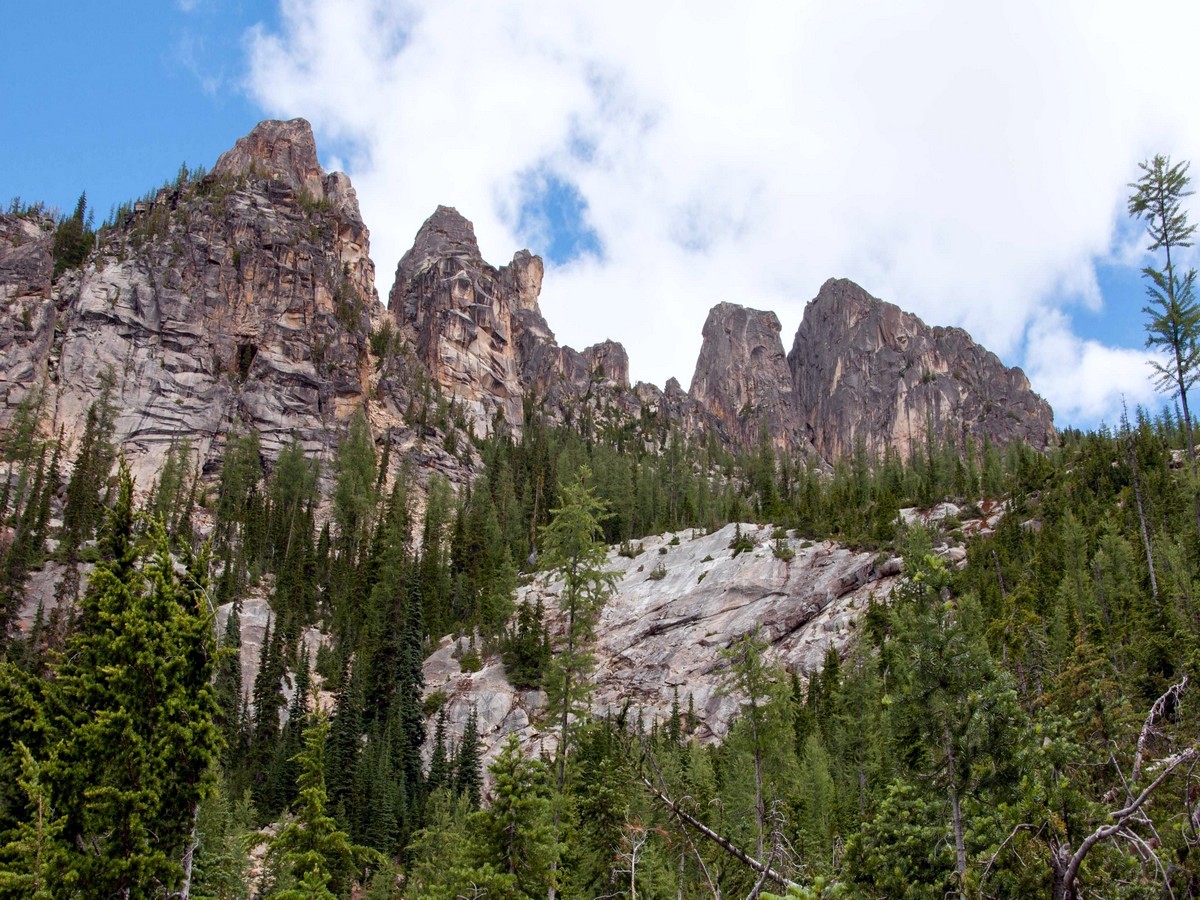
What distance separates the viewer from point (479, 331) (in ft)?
490

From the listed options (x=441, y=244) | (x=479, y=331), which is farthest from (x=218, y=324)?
(x=441, y=244)

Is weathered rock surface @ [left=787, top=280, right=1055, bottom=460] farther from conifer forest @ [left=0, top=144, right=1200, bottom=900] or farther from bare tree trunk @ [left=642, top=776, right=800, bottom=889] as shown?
bare tree trunk @ [left=642, top=776, right=800, bottom=889]

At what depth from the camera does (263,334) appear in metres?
113

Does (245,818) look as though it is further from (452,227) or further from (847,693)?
(452,227)

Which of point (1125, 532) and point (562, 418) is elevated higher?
point (562, 418)

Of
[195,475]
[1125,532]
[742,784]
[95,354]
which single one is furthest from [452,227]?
[742,784]

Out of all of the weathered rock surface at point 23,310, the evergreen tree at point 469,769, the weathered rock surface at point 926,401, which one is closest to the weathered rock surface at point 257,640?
the evergreen tree at point 469,769

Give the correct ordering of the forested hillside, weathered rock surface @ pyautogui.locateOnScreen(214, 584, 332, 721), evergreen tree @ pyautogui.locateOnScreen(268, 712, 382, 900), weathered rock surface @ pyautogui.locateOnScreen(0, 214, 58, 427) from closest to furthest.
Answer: the forested hillside < evergreen tree @ pyautogui.locateOnScreen(268, 712, 382, 900) < weathered rock surface @ pyautogui.locateOnScreen(214, 584, 332, 721) < weathered rock surface @ pyautogui.locateOnScreen(0, 214, 58, 427)

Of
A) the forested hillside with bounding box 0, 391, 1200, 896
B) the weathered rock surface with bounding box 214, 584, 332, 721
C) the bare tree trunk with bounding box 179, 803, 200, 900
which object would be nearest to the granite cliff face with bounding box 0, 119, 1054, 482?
the forested hillside with bounding box 0, 391, 1200, 896

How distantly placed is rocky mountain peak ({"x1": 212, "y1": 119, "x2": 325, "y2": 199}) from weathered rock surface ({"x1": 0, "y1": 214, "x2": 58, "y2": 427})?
33327 millimetres

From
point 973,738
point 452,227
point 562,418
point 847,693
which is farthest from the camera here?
point 452,227

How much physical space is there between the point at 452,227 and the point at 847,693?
14476cm

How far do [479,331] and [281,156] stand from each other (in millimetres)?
43877

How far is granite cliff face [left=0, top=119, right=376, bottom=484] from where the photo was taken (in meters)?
98.5
